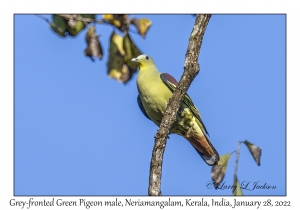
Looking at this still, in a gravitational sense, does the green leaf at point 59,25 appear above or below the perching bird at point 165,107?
above

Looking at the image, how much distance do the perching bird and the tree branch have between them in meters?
1.03

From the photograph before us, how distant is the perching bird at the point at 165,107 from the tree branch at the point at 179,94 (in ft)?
3.37

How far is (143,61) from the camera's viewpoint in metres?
5.86

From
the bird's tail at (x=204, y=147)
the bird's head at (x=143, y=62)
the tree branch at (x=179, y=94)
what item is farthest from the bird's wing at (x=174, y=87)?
the tree branch at (x=179, y=94)

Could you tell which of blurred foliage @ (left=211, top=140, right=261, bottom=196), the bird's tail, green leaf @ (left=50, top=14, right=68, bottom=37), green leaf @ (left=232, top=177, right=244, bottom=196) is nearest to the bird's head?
the bird's tail

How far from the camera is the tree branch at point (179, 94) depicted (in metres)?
3.80

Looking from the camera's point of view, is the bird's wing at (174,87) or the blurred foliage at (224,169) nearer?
the blurred foliage at (224,169)

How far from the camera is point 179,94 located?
4031 millimetres

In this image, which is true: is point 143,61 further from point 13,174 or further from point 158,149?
point 13,174

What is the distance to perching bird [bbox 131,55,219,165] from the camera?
5.23 m

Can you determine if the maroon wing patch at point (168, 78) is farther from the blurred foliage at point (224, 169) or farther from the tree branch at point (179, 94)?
the blurred foliage at point (224, 169)

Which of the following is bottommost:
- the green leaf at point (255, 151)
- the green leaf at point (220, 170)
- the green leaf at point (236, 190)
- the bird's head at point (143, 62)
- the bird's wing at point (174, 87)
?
the green leaf at point (236, 190)

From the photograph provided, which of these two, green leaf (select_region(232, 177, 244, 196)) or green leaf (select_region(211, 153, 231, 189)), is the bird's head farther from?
green leaf (select_region(232, 177, 244, 196))

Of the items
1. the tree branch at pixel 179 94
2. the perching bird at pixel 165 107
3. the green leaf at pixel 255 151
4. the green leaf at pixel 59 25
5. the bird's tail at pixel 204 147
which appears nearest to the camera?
the green leaf at pixel 59 25
